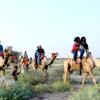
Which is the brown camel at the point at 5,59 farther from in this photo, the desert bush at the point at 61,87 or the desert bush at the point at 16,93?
the desert bush at the point at 16,93

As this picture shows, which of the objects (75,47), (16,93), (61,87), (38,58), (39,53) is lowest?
(16,93)

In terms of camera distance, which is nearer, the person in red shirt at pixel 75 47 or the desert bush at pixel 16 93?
the desert bush at pixel 16 93

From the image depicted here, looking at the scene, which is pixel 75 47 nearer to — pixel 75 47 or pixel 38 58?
pixel 75 47

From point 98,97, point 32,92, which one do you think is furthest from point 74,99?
point 32,92

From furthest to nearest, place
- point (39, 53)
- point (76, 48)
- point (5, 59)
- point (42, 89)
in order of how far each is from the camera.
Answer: point (5, 59), point (39, 53), point (76, 48), point (42, 89)

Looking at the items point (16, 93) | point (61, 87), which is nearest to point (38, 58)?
point (61, 87)

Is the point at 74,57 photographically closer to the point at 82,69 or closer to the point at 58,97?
the point at 82,69

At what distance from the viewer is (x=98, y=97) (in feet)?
52.2

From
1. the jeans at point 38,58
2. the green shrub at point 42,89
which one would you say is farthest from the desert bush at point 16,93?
the jeans at point 38,58

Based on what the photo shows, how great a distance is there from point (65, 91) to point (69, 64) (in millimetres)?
3596

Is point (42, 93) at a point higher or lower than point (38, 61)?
lower

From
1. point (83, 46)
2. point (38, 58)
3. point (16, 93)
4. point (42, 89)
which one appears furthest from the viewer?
point (38, 58)

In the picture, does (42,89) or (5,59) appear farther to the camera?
(5,59)

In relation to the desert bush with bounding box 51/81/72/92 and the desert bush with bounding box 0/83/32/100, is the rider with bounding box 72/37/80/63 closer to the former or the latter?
the desert bush with bounding box 51/81/72/92
